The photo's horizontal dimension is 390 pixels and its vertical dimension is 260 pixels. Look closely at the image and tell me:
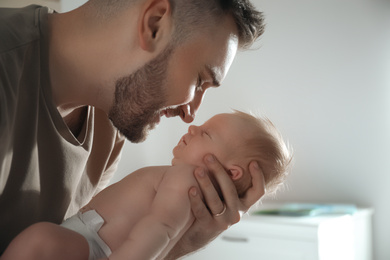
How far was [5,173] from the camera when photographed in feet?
3.92

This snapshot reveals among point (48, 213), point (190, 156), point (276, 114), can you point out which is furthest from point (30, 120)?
point (276, 114)

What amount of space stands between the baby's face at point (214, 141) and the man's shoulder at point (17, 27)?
0.49 meters

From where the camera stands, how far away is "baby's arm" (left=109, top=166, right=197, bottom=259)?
→ 108 cm

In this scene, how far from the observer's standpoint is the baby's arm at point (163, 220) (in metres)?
1.08

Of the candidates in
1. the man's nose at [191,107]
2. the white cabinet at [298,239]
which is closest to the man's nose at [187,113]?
the man's nose at [191,107]

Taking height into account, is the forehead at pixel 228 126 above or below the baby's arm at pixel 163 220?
above

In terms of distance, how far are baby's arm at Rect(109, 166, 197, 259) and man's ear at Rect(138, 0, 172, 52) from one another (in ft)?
1.17

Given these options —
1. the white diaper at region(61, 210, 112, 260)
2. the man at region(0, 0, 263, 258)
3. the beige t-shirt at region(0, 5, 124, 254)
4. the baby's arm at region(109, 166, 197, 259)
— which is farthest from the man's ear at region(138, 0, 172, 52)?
the white diaper at region(61, 210, 112, 260)

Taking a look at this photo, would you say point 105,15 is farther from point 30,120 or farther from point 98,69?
point 30,120

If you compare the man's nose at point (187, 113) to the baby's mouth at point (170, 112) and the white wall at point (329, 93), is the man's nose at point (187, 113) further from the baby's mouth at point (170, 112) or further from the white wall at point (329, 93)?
the white wall at point (329, 93)

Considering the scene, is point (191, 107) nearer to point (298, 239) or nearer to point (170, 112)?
point (170, 112)

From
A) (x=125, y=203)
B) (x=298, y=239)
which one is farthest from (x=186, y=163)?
(x=298, y=239)

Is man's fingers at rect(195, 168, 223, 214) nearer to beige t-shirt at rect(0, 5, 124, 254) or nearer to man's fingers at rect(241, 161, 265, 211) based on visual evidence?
man's fingers at rect(241, 161, 265, 211)

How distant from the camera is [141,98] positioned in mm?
1415
